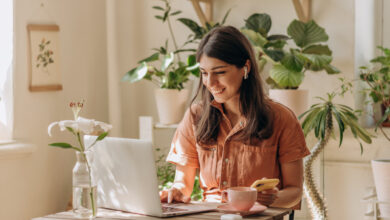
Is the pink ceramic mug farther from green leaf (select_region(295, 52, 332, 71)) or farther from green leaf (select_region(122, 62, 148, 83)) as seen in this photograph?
green leaf (select_region(122, 62, 148, 83))

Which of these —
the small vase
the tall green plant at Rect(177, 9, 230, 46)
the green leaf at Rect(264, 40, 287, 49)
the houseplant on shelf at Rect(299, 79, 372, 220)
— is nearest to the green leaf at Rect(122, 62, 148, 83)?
the tall green plant at Rect(177, 9, 230, 46)

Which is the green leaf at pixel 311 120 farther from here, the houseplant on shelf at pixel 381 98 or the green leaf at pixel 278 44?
the green leaf at pixel 278 44

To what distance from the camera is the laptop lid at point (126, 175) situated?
181 cm

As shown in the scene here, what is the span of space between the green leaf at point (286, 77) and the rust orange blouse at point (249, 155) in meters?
0.86

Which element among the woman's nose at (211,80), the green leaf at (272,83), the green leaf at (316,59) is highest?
the green leaf at (316,59)

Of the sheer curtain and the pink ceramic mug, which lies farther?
the sheer curtain

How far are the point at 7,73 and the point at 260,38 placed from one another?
144 centimetres

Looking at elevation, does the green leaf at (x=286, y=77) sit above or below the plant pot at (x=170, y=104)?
above

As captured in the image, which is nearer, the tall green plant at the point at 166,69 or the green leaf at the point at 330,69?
the green leaf at the point at 330,69

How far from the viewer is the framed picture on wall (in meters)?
3.34

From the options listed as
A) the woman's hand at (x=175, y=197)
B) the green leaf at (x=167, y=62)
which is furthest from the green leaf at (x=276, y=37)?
the woman's hand at (x=175, y=197)

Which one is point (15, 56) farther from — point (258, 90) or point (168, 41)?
point (258, 90)

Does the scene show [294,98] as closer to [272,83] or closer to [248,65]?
[272,83]

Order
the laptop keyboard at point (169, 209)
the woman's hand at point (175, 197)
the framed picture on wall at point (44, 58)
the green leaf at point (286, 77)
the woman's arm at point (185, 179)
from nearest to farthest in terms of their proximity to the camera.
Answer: the laptop keyboard at point (169, 209)
the woman's hand at point (175, 197)
the woman's arm at point (185, 179)
the green leaf at point (286, 77)
the framed picture on wall at point (44, 58)
